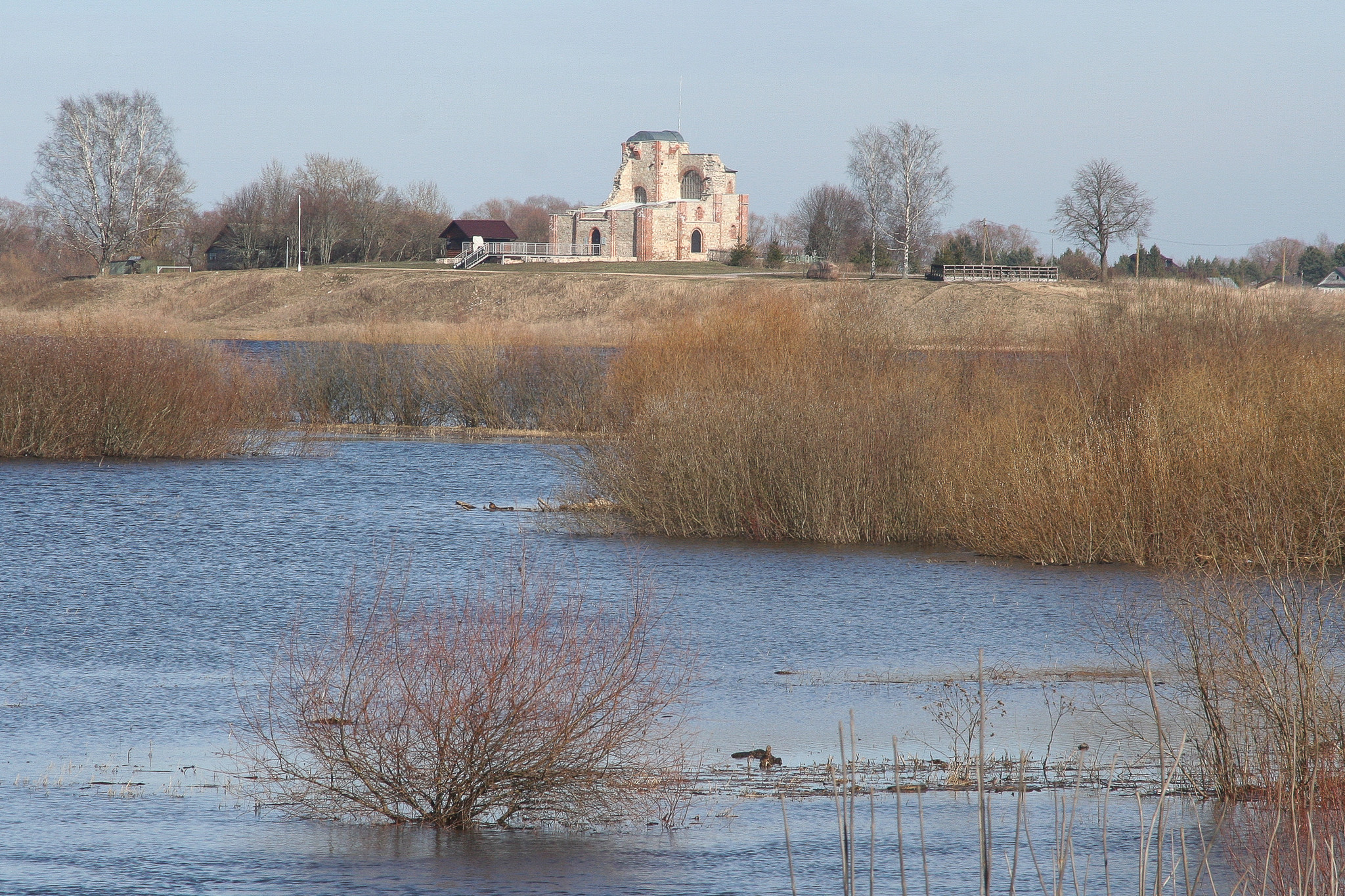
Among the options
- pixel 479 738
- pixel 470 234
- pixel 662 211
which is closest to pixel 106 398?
pixel 479 738

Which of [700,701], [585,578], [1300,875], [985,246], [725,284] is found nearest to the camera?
[1300,875]

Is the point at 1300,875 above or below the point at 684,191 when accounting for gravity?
below

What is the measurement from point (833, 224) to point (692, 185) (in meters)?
10.5

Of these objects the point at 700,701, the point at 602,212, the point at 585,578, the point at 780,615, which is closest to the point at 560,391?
the point at 585,578

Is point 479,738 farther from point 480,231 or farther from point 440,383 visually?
point 480,231

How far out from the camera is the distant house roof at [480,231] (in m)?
95.0

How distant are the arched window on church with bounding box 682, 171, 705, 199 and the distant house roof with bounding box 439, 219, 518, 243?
43.3 ft

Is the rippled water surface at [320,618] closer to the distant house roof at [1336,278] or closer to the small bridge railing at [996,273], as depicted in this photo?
the small bridge railing at [996,273]

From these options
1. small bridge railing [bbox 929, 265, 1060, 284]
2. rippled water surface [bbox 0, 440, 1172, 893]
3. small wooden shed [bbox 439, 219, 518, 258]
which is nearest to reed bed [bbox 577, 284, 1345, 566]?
rippled water surface [bbox 0, 440, 1172, 893]

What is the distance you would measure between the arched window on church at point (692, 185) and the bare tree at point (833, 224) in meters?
8.19

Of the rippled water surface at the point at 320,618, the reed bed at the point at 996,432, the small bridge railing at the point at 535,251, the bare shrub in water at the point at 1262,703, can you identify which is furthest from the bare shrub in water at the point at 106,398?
the small bridge railing at the point at 535,251

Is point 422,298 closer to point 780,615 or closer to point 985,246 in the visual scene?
point 985,246

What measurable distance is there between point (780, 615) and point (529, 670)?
6.95 metres

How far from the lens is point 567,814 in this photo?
6922mm
